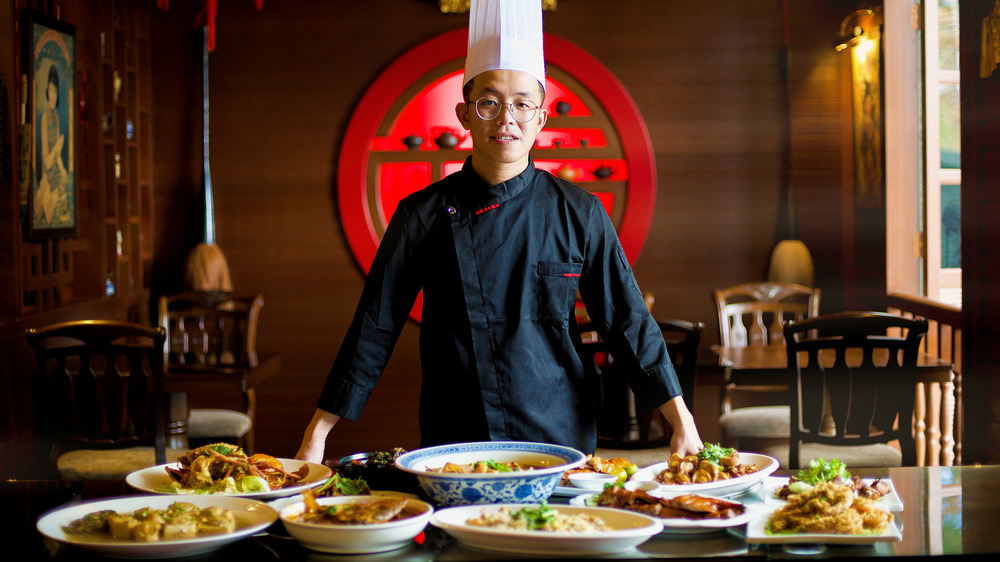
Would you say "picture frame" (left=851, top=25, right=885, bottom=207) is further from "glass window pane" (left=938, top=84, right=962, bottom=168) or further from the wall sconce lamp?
"glass window pane" (left=938, top=84, right=962, bottom=168)

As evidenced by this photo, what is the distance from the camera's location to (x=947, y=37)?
3975mm

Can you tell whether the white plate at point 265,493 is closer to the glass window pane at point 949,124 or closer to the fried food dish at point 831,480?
the fried food dish at point 831,480

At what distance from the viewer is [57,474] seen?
10.9 ft

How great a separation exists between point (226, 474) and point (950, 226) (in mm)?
3658

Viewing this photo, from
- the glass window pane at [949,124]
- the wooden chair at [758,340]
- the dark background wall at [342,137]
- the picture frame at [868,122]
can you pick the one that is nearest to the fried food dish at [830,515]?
the wooden chair at [758,340]

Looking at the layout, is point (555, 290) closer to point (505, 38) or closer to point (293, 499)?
point (505, 38)

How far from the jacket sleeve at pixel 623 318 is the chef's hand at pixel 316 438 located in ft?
1.71

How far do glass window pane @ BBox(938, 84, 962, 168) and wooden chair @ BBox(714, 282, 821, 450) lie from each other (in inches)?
31.7

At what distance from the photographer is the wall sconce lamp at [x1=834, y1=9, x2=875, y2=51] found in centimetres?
439

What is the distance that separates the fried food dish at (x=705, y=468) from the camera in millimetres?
1332

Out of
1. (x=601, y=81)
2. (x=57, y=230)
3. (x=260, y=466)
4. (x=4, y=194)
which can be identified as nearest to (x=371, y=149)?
(x=601, y=81)

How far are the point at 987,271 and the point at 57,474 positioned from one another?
3.43m

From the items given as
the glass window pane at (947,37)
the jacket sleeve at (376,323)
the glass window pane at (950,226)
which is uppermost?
the glass window pane at (947,37)

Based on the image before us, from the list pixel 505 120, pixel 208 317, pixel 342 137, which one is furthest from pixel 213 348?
pixel 505 120
